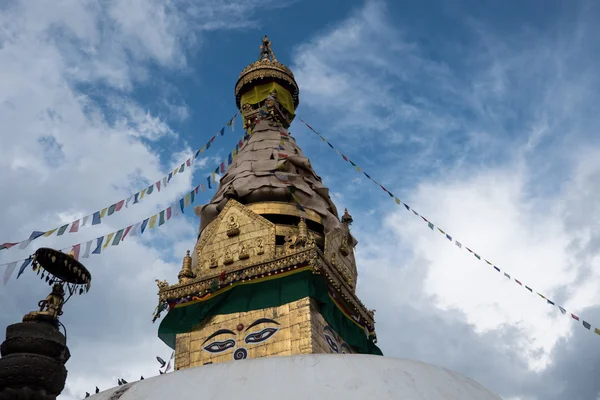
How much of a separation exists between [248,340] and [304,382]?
6435 mm

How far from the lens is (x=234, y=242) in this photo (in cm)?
1330

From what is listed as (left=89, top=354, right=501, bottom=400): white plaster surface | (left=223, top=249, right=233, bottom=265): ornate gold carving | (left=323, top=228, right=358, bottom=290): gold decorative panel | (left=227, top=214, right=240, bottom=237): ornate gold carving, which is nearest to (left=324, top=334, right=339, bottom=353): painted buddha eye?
(left=323, top=228, right=358, bottom=290): gold decorative panel

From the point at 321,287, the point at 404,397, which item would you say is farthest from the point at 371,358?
the point at 321,287

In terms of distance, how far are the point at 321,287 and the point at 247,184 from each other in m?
3.39

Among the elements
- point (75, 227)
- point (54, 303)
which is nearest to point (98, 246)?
point (75, 227)

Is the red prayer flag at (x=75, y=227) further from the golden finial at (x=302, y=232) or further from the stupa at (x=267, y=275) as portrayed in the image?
the golden finial at (x=302, y=232)

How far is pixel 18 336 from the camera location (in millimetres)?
5355

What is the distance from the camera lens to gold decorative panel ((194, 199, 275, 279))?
12.8 metres

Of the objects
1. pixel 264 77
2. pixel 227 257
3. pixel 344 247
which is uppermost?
pixel 264 77

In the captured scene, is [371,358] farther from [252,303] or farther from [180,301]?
[180,301]

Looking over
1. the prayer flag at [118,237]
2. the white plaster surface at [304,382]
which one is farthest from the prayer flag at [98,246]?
the white plaster surface at [304,382]

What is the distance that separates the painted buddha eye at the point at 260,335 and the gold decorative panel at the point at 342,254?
1.92 metres

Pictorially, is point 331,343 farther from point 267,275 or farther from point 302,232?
point 302,232

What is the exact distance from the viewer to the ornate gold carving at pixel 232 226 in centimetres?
1338
